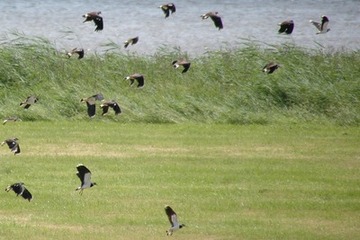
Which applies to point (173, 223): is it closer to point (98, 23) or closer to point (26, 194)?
point (26, 194)

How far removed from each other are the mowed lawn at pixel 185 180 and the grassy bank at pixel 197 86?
0.69 m

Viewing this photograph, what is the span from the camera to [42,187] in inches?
551

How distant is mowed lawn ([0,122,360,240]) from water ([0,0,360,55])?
35.8 feet

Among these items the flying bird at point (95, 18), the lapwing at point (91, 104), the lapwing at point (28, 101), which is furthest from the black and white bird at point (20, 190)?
the lapwing at point (28, 101)

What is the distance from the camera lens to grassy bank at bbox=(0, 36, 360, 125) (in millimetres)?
19969

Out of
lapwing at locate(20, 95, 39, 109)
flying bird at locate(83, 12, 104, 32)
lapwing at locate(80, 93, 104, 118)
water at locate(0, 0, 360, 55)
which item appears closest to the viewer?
flying bird at locate(83, 12, 104, 32)

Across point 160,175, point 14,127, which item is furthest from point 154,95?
point 160,175

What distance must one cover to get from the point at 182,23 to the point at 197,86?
25.6m

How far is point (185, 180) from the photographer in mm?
14594

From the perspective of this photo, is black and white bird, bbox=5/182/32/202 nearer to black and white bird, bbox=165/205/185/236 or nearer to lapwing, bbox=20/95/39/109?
black and white bird, bbox=165/205/185/236

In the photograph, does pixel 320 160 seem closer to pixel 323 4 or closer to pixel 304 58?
pixel 304 58

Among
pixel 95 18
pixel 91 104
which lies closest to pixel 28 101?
pixel 91 104

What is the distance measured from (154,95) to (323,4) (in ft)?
140

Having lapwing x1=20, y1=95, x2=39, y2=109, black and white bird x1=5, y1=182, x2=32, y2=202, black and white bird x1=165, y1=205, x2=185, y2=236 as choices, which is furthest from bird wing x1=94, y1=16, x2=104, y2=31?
black and white bird x1=165, y1=205, x2=185, y2=236
